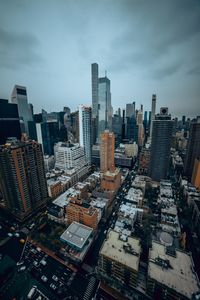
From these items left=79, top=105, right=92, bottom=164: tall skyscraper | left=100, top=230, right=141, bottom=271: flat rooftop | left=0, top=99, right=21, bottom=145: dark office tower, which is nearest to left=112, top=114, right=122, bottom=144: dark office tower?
→ left=79, top=105, right=92, bottom=164: tall skyscraper

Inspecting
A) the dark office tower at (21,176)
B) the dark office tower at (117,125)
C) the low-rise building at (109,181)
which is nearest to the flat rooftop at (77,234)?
the dark office tower at (21,176)

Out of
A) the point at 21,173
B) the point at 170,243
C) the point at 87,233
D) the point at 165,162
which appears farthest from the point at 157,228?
the point at 21,173

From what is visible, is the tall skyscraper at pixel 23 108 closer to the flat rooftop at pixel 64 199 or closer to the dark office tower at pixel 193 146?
the flat rooftop at pixel 64 199

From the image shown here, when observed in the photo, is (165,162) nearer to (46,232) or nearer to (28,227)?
(46,232)

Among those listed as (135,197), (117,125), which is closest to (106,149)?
(135,197)

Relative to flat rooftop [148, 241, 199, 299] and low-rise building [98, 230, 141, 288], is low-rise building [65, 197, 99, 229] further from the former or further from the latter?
flat rooftop [148, 241, 199, 299]

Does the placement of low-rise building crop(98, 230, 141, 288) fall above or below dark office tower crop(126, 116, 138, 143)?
below

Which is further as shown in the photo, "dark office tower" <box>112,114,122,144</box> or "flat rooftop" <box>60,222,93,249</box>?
"dark office tower" <box>112,114,122,144</box>
